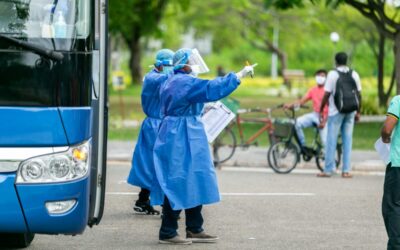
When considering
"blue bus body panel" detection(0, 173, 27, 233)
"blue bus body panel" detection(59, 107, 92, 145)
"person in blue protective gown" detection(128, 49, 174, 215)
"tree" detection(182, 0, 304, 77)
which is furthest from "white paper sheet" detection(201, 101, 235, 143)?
"tree" detection(182, 0, 304, 77)

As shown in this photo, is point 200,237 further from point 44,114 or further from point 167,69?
point 44,114

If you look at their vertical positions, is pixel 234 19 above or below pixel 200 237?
below

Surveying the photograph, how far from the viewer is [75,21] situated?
7.66 m

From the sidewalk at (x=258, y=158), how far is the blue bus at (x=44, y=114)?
11.2m

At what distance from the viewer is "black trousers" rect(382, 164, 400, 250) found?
8430mm

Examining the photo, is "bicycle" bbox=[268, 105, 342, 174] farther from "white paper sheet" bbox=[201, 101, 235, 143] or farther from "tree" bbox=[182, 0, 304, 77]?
"tree" bbox=[182, 0, 304, 77]

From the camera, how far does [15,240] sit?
31.0ft

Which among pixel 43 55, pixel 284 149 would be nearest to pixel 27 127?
pixel 43 55

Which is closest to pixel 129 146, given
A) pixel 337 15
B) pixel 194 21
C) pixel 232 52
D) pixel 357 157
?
pixel 357 157

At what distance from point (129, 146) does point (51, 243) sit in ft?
37.4

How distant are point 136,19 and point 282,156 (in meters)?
31.1

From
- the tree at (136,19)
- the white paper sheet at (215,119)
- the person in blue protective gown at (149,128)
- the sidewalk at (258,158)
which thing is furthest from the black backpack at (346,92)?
the tree at (136,19)

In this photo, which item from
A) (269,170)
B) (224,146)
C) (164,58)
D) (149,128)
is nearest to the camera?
(164,58)

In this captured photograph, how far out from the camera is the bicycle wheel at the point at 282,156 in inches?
675
